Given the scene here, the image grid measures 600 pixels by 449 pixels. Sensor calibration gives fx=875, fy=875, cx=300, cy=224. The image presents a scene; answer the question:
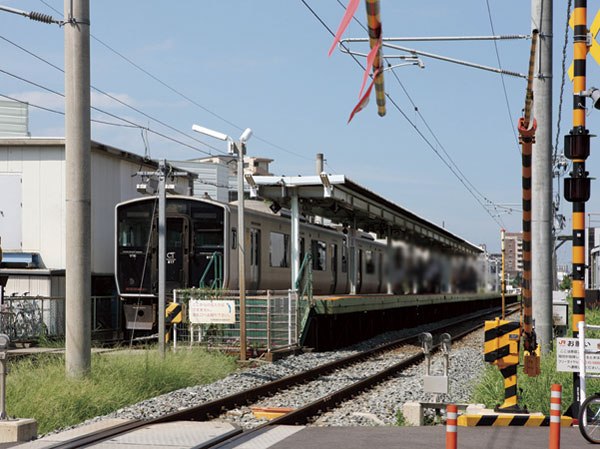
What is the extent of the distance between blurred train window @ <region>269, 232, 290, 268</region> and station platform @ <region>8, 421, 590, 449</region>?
559 inches

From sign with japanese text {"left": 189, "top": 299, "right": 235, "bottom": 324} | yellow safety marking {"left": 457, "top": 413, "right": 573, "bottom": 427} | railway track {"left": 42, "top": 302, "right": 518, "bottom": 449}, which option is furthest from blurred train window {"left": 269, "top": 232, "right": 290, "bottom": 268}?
yellow safety marking {"left": 457, "top": 413, "right": 573, "bottom": 427}

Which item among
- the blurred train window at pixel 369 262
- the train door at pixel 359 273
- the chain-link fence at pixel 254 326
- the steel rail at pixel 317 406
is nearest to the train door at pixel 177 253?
the chain-link fence at pixel 254 326

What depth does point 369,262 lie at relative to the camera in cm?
3291

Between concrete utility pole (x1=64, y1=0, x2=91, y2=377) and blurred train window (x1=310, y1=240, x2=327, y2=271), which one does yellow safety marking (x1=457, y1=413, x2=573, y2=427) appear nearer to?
concrete utility pole (x1=64, y1=0, x2=91, y2=377)

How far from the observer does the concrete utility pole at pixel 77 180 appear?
1094cm

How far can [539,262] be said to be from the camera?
45.6 ft

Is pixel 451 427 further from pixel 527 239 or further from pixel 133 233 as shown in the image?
pixel 133 233

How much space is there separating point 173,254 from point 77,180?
10.1 metres

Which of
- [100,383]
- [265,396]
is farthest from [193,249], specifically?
[100,383]

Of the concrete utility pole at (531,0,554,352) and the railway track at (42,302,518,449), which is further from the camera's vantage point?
the concrete utility pole at (531,0,554,352)

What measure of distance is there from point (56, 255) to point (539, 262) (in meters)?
14.2

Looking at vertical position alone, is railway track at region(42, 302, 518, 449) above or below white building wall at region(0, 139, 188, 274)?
below

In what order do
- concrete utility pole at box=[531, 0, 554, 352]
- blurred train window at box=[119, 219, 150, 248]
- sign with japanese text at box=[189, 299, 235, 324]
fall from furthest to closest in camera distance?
1. blurred train window at box=[119, 219, 150, 248]
2. sign with japanese text at box=[189, 299, 235, 324]
3. concrete utility pole at box=[531, 0, 554, 352]

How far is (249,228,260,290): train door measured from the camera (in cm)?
2161
